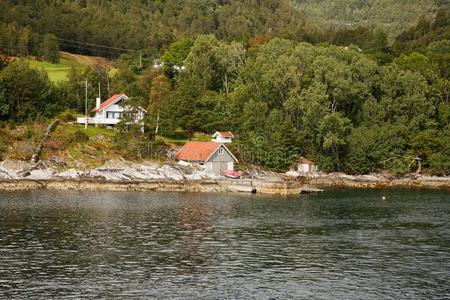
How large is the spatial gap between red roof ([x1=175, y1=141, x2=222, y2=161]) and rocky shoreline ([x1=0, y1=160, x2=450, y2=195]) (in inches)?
68.3

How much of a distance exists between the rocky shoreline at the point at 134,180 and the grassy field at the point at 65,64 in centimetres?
5324

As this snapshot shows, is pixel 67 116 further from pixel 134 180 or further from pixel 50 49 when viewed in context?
pixel 50 49

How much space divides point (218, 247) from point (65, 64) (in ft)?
426

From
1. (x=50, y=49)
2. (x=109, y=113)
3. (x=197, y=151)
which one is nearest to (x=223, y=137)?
(x=197, y=151)

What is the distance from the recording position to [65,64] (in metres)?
178

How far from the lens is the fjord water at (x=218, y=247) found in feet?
149

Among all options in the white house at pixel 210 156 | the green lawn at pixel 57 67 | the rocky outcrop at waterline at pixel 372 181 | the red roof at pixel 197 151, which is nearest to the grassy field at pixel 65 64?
the green lawn at pixel 57 67

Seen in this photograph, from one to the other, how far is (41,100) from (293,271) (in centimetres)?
7994

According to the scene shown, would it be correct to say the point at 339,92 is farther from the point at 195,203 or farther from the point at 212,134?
the point at 195,203

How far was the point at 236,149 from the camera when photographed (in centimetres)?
11938

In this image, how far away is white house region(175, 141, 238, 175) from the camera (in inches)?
4173

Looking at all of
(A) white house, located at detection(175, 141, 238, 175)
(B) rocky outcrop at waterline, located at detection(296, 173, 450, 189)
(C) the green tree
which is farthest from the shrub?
(C) the green tree

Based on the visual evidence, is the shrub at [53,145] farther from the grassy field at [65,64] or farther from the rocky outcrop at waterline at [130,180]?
the grassy field at [65,64]

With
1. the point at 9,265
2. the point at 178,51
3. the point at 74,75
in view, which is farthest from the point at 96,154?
the point at 178,51
